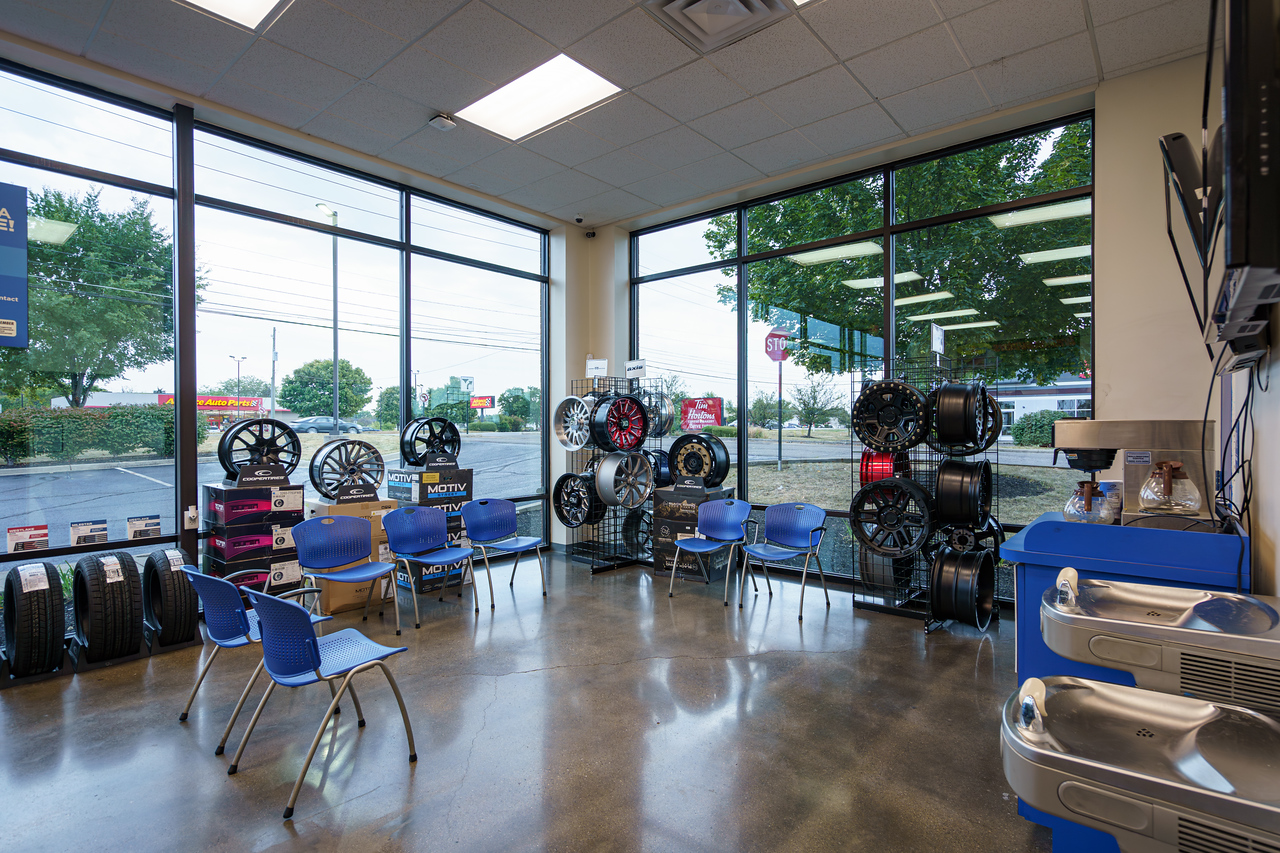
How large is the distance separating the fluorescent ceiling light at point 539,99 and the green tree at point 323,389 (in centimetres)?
254

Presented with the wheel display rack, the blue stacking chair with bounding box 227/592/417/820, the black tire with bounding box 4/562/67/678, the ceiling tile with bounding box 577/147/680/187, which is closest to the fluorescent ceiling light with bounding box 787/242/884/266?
the wheel display rack

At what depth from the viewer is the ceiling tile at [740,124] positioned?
4.76 meters

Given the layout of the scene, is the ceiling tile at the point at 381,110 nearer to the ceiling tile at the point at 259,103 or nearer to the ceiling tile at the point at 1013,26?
the ceiling tile at the point at 259,103

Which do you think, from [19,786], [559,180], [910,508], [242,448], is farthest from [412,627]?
[559,180]

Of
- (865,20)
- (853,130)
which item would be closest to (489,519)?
(853,130)

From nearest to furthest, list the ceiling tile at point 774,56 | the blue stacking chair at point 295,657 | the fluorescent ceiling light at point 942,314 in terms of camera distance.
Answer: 1. the blue stacking chair at point 295,657
2. the ceiling tile at point 774,56
3. the fluorescent ceiling light at point 942,314

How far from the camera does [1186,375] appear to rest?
3.99 meters

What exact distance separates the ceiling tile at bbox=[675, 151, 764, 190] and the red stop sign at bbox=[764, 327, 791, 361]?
1.55m

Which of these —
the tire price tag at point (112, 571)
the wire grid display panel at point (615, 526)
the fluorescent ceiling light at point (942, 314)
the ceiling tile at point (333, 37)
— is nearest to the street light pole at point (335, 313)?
the ceiling tile at point (333, 37)

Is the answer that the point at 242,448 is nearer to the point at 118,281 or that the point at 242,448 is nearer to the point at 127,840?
the point at 118,281

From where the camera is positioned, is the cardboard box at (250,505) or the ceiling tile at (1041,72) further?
the cardboard box at (250,505)

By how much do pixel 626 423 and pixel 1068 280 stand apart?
4.08 meters

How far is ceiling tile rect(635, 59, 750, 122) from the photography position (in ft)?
14.0

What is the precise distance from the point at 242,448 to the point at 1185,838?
18.5 ft
